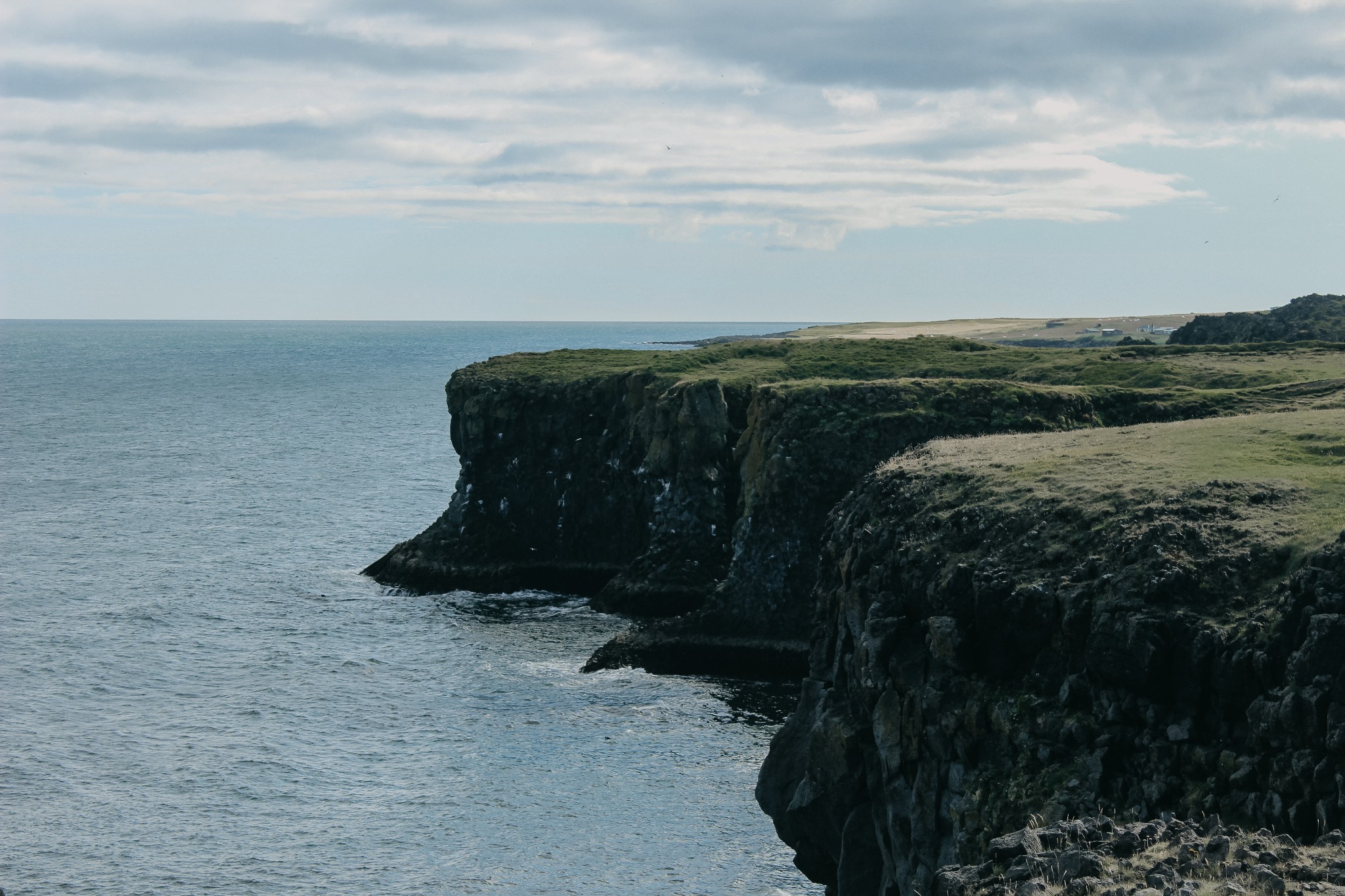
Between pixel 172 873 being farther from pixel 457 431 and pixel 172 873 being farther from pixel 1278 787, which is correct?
pixel 457 431

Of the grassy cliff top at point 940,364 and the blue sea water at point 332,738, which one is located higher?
the grassy cliff top at point 940,364

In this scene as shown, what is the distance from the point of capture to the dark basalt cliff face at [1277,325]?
113 metres

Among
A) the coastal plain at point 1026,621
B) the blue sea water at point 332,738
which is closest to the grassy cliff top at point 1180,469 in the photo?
the coastal plain at point 1026,621

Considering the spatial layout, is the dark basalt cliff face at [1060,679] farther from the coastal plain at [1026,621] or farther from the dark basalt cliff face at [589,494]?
the dark basalt cliff face at [589,494]

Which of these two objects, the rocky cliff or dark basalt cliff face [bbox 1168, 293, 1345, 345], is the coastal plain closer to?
the rocky cliff

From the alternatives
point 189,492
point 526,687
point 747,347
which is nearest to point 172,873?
point 526,687

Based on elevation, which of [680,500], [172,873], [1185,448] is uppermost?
[1185,448]

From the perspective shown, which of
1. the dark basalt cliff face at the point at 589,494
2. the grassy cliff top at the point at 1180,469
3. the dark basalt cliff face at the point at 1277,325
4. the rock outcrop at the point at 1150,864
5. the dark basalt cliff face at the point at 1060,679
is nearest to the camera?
the rock outcrop at the point at 1150,864

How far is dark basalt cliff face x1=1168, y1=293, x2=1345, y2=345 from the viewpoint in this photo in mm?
113188

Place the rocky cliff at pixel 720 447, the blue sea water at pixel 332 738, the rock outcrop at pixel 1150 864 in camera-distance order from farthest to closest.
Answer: the rocky cliff at pixel 720 447 → the blue sea water at pixel 332 738 → the rock outcrop at pixel 1150 864

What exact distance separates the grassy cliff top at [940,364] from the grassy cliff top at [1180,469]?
105 ft

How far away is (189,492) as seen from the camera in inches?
4715

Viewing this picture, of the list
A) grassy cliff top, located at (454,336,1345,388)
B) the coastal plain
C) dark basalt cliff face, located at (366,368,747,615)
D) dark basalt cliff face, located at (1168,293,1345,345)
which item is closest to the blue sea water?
dark basalt cliff face, located at (366,368,747,615)

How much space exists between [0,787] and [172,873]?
11.7 meters
